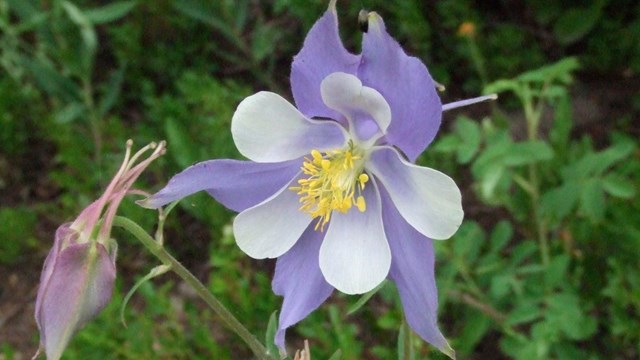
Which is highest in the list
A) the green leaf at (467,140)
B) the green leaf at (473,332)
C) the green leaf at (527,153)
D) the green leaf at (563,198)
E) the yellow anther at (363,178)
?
the yellow anther at (363,178)

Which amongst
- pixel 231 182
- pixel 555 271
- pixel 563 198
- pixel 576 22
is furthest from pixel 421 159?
pixel 231 182

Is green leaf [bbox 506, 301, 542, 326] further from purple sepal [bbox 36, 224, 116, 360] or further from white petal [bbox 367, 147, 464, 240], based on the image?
purple sepal [bbox 36, 224, 116, 360]

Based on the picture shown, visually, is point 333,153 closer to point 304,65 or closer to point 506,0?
point 304,65

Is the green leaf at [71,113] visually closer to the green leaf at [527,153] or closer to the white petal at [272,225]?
the green leaf at [527,153]

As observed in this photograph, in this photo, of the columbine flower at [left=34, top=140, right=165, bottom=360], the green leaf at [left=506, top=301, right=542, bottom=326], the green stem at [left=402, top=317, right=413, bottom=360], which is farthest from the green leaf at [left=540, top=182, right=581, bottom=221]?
the columbine flower at [left=34, top=140, right=165, bottom=360]

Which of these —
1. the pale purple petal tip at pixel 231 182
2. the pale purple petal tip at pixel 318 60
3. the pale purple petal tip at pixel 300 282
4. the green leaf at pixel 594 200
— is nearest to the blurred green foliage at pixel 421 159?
the green leaf at pixel 594 200

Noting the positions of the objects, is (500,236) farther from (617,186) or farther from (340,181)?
(340,181)

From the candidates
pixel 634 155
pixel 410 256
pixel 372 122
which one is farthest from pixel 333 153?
pixel 634 155
